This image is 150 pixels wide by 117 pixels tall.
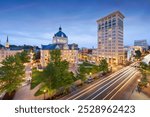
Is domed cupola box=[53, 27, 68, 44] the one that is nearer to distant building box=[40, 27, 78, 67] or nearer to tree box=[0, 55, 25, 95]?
distant building box=[40, 27, 78, 67]

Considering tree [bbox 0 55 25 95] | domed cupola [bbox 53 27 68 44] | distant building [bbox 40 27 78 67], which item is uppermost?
domed cupola [bbox 53 27 68 44]

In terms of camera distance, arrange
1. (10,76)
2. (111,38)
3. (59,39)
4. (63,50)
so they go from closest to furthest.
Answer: (10,76) < (63,50) < (59,39) < (111,38)

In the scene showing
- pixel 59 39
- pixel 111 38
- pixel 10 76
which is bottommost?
pixel 10 76

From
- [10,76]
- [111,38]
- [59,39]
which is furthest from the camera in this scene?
[111,38]

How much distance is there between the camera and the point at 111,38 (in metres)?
16.6

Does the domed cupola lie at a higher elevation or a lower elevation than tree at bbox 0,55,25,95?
higher

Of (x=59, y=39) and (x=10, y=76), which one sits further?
(x=59, y=39)

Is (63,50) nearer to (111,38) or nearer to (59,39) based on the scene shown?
(59,39)

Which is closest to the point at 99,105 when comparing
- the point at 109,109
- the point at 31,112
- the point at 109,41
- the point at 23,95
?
the point at 109,109

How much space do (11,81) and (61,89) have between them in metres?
2.02

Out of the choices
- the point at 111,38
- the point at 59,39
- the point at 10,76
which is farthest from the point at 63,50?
the point at 111,38

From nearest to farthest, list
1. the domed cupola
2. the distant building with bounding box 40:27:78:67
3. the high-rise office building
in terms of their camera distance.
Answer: the distant building with bounding box 40:27:78:67 < the domed cupola < the high-rise office building

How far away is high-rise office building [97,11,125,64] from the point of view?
14930 millimetres

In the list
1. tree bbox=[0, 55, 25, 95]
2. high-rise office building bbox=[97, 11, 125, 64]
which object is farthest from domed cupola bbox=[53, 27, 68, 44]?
tree bbox=[0, 55, 25, 95]
